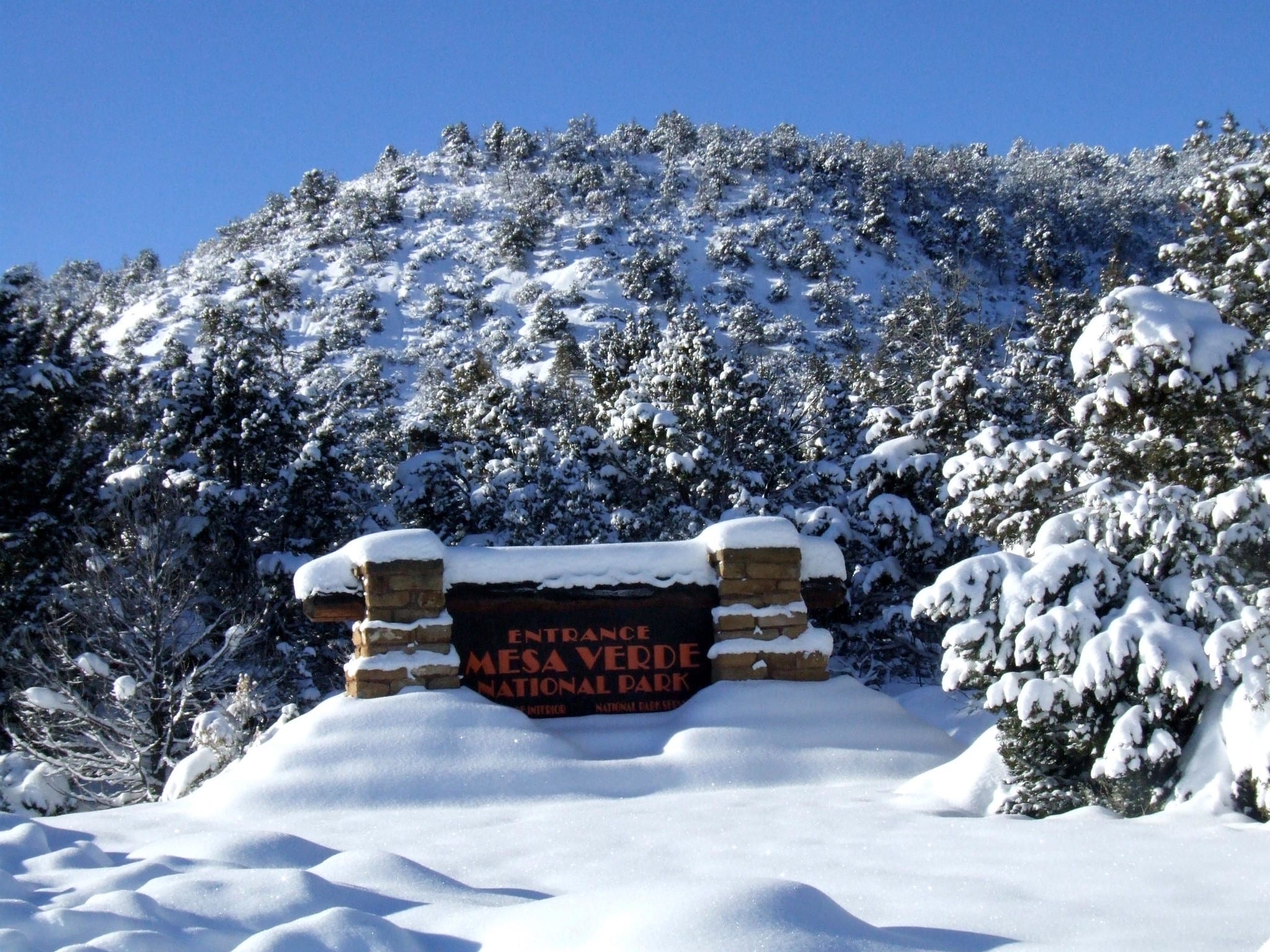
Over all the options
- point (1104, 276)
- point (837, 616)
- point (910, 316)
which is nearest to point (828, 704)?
point (837, 616)

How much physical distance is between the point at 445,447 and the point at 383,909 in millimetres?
20298

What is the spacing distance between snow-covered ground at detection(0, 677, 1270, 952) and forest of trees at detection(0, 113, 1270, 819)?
0.96 metres

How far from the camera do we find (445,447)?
77.1ft

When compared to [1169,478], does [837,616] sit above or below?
below

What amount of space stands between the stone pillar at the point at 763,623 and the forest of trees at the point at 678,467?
4.43 feet

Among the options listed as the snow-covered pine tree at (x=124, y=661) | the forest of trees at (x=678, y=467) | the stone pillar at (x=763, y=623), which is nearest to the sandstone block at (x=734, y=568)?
the stone pillar at (x=763, y=623)

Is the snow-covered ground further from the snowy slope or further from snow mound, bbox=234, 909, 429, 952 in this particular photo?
the snowy slope

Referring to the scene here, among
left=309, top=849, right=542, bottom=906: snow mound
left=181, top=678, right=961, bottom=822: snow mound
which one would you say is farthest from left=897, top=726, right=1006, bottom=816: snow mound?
left=309, top=849, right=542, bottom=906: snow mound

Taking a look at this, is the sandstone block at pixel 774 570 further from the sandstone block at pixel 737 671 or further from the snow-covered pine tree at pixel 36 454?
the snow-covered pine tree at pixel 36 454

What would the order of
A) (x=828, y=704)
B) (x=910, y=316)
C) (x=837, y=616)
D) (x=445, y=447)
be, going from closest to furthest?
(x=828, y=704) < (x=837, y=616) < (x=445, y=447) < (x=910, y=316)

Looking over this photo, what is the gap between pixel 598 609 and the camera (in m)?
7.67

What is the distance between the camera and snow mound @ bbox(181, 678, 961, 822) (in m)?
5.89

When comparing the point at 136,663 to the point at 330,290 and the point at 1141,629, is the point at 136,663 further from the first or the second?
the point at 330,290

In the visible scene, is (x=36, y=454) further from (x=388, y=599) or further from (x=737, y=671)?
(x=737, y=671)
